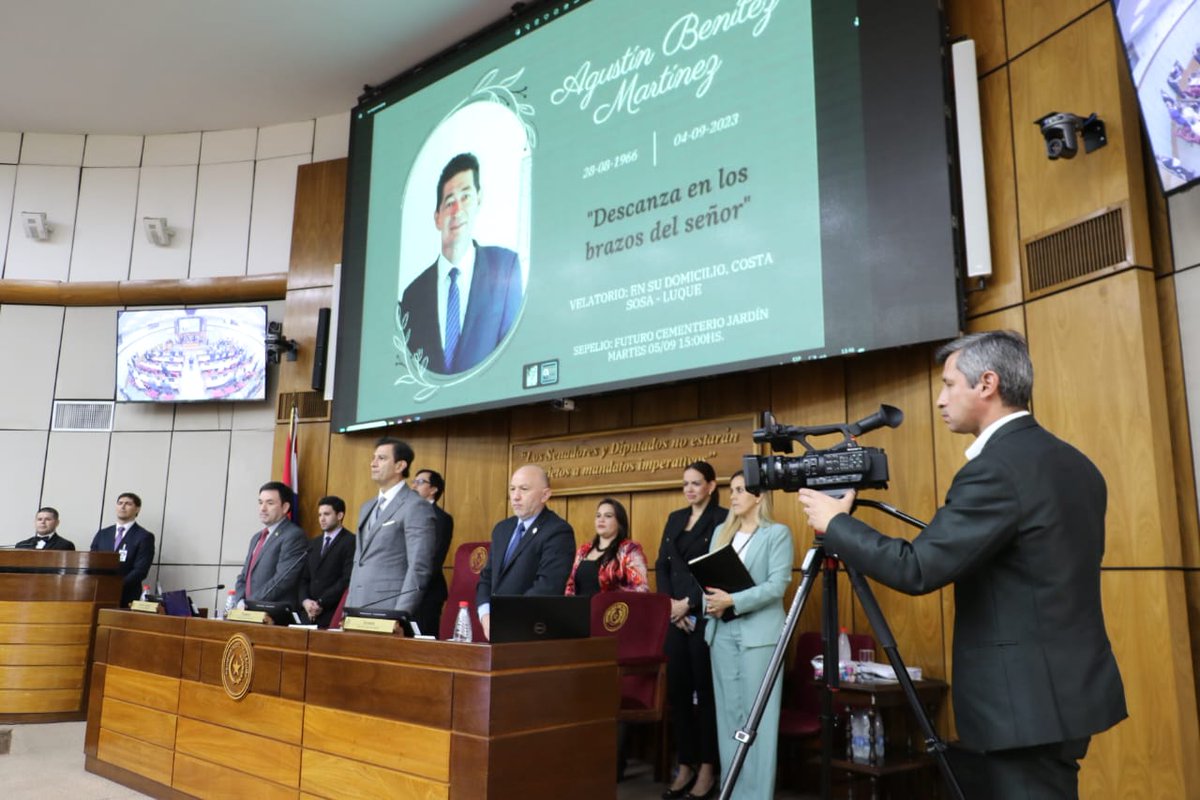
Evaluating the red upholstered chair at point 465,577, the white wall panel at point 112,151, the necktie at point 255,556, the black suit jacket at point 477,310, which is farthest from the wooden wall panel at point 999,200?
the white wall panel at point 112,151

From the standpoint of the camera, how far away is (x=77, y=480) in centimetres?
816

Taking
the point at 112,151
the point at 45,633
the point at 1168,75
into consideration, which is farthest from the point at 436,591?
the point at 112,151

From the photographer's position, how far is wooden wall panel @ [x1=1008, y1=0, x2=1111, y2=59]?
11.9ft

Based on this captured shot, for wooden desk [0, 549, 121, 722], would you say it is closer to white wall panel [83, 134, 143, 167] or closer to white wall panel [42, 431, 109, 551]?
white wall panel [42, 431, 109, 551]

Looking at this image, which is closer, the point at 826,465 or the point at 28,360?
the point at 826,465

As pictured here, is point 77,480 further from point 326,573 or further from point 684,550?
point 684,550

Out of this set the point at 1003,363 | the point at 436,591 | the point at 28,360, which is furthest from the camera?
the point at 28,360

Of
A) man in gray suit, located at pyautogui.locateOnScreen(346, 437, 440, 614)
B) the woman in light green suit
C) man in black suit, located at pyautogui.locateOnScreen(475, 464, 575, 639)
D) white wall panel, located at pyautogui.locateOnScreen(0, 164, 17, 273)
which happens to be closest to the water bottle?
man in black suit, located at pyautogui.locateOnScreen(475, 464, 575, 639)

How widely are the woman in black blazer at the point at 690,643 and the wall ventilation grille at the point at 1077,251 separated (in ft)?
5.42

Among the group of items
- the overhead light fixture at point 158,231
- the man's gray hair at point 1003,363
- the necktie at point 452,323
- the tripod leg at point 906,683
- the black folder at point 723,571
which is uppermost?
the overhead light fixture at point 158,231

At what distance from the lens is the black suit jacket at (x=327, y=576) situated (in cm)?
519

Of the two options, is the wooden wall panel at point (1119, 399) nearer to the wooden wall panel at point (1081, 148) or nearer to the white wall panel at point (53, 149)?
the wooden wall panel at point (1081, 148)

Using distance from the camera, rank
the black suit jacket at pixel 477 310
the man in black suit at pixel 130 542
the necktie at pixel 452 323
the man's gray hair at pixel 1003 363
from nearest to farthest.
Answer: the man's gray hair at pixel 1003 363
the black suit jacket at pixel 477 310
the necktie at pixel 452 323
the man in black suit at pixel 130 542

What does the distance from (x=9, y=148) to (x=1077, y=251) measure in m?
9.42
